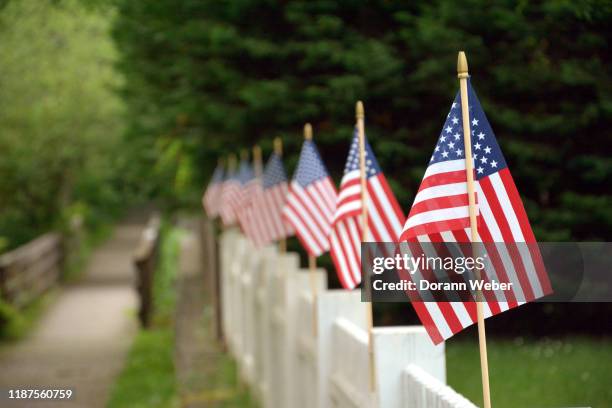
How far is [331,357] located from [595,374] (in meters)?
3.63

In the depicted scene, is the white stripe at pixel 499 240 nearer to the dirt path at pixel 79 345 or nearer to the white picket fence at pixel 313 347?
the white picket fence at pixel 313 347

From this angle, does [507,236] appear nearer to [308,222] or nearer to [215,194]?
[308,222]

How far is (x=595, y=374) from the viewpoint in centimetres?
1075

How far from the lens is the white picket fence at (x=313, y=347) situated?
20.3 feet

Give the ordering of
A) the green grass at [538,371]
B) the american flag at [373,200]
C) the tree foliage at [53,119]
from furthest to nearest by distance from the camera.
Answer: the tree foliage at [53,119]
the green grass at [538,371]
the american flag at [373,200]

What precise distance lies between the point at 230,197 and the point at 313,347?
6.33 meters

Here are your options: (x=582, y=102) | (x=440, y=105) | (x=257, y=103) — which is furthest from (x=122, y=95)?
(x=582, y=102)

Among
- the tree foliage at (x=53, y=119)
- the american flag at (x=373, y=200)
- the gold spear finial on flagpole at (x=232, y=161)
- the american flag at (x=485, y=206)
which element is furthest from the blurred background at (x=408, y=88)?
the tree foliage at (x=53, y=119)

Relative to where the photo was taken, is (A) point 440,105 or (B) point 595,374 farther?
(A) point 440,105

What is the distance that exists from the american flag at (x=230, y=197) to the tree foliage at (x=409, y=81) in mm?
644

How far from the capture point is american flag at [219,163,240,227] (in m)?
14.7

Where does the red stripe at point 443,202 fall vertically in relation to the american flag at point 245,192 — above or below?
below

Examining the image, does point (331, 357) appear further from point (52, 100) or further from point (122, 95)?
point (52, 100)

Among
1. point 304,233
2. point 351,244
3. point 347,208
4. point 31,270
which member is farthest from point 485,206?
point 31,270
